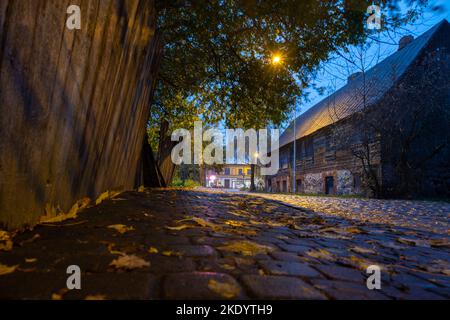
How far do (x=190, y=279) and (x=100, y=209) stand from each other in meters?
2.10

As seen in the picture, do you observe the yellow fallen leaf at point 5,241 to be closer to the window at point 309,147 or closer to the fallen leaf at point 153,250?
the fallen leaf at point 153,250

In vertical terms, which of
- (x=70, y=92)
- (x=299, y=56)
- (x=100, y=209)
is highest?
(x=299, y=56)

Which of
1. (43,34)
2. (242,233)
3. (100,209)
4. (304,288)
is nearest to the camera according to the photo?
(304,288)

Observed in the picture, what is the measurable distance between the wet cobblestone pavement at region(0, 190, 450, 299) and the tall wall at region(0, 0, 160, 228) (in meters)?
0.34

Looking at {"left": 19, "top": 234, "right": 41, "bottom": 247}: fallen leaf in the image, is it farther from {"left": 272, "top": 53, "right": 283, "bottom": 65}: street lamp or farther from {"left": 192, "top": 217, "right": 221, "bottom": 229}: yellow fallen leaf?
{"left": 272, "top": 53, "right": 283, "bottom": 65}: street lamp

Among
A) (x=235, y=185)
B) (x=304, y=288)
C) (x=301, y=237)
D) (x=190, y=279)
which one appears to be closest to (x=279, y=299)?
(x=304, y=288)

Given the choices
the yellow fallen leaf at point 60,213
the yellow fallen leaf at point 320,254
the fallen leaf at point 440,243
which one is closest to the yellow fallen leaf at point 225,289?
the yellow fallen leaf at point 320,254

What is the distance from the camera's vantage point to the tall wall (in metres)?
1.79

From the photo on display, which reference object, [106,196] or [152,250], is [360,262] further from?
[106,196]

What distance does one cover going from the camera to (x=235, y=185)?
67125 millimetres

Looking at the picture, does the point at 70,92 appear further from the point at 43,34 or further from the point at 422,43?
the point at 422,43

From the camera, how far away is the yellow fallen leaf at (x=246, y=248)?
6.88ft

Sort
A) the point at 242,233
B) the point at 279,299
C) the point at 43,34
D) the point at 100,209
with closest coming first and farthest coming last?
the point at 279,299, the point at 43,34, the point at 242,233, the point at 100,209

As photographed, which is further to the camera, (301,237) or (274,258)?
(301,237)
